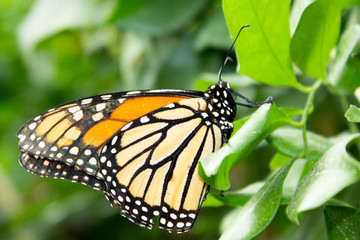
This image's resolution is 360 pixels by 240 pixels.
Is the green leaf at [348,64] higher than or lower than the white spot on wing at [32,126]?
lower

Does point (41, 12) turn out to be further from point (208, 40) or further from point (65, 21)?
point (208, 40)

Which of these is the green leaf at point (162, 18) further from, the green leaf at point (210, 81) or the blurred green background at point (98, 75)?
the green leaf at point (210, 81)

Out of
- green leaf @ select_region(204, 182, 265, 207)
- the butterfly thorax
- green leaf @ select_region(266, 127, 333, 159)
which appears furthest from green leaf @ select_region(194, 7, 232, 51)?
green leaf @ select_region(204, 182, 265, 207)

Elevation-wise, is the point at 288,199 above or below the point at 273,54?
below

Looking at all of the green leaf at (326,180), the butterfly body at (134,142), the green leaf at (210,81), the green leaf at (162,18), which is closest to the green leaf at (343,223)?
the green leaf at (326,180)

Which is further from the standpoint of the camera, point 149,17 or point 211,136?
point 149,17

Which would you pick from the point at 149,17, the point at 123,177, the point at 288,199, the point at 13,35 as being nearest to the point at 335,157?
the point at 288,199

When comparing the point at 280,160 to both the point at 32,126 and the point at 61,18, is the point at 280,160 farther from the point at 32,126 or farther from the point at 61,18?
the point at 61,18
